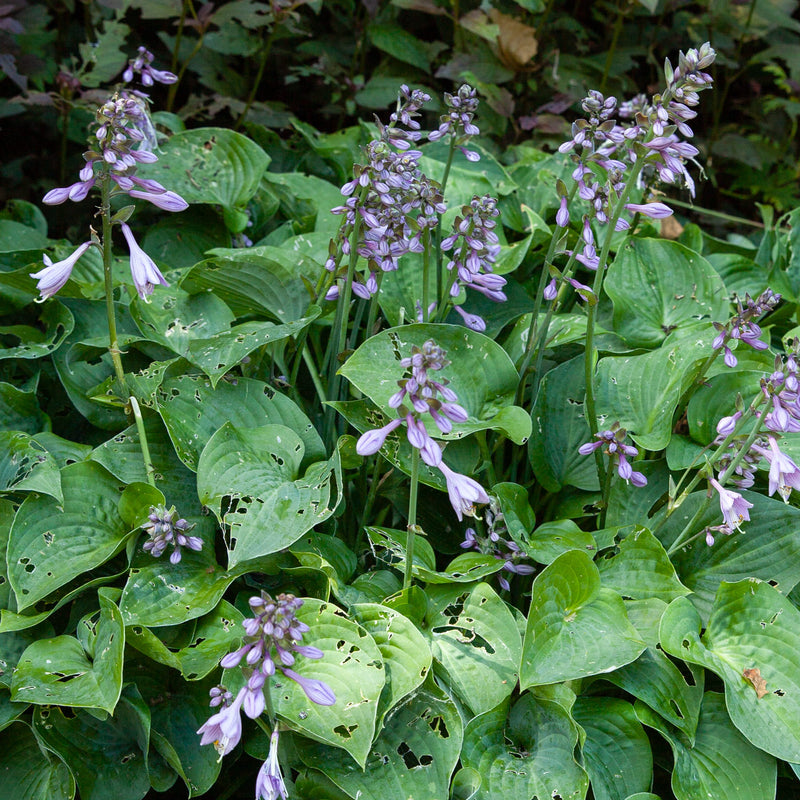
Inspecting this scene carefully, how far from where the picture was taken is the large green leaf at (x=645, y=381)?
243 centimetres

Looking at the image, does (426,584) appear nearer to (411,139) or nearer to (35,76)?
(411,139)

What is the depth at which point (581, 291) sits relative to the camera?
2158 mm

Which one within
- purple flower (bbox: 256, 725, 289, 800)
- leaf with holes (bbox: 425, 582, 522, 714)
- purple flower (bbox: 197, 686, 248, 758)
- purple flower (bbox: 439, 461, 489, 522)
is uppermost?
purple flower (bbox: 439, 461, 489, 522)

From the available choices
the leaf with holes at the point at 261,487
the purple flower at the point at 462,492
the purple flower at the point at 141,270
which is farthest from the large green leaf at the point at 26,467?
the purple flower at the point at 462,492

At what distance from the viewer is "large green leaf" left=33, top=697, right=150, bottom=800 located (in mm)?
1945

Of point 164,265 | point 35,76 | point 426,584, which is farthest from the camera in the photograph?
point 35,76

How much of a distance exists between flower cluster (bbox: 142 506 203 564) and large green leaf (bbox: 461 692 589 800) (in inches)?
31.0

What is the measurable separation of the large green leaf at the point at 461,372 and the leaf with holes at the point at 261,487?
0.24m

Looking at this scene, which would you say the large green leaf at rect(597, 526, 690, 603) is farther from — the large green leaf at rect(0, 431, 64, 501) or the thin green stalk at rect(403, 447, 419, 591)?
the large green leaf at rect(0, 431, 64, 501)

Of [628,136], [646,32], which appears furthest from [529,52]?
[628,136]

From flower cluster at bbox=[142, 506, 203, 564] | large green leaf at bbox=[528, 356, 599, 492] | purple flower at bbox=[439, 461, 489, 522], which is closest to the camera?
purple flower at bbox=[439, 461, 489, 522]

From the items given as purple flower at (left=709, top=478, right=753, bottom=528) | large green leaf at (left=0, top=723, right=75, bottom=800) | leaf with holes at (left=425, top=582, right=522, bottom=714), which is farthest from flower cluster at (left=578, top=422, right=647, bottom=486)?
large green leaf at (left=0, top=723, right=75, bottom=800)

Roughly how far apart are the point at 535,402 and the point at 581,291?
415 millimetres

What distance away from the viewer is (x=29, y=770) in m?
2.00
